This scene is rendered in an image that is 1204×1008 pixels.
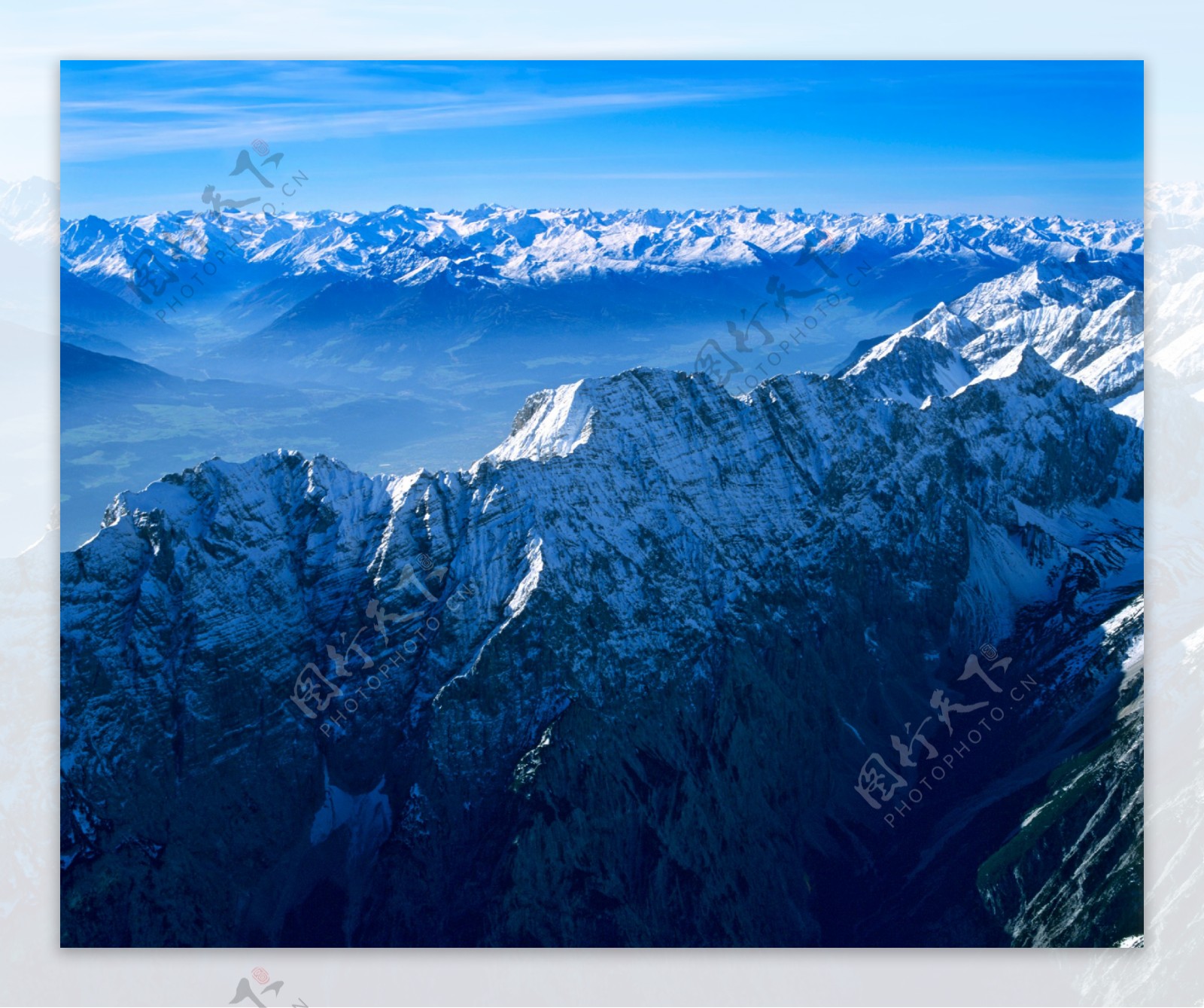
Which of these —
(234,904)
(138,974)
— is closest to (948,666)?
(234,904)

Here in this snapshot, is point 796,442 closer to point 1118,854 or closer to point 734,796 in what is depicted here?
point 734,796
